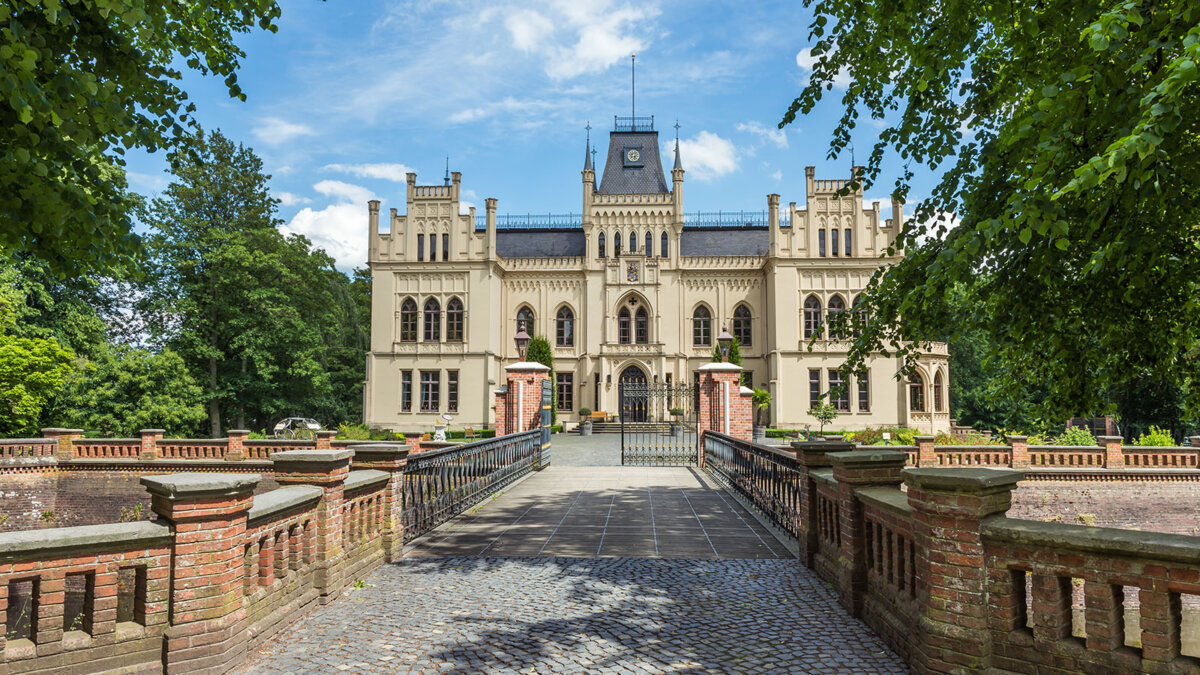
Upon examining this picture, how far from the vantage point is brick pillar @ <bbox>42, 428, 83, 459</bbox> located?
18.8 metres

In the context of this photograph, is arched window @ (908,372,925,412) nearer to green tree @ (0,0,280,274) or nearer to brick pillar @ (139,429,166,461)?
brick pillar @ (139,429,166,461)

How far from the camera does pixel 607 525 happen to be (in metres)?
8.92

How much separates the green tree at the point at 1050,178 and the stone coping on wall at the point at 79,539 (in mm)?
5507

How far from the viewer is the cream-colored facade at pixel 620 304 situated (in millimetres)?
34438

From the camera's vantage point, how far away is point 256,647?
4.37 metres

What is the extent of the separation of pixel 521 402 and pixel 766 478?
9152 mm

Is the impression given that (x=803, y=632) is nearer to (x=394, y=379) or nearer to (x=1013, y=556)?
(x=1013, y=556)

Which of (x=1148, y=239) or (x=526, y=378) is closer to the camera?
(x=1148, y=239)

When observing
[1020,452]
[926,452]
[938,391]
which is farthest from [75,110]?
[938,391]

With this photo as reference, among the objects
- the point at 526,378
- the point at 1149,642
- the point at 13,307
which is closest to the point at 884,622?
the point at 1149,642

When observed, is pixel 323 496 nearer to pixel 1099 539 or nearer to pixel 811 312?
pixel 1099 539

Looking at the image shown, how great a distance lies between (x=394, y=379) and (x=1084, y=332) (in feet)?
108

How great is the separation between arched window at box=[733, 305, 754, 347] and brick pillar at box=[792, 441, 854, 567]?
3065cm

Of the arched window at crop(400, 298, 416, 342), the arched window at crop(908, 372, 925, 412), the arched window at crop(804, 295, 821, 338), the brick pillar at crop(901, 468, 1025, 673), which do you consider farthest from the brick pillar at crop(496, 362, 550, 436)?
the arched window at crop(908, 372, 925, 412)
